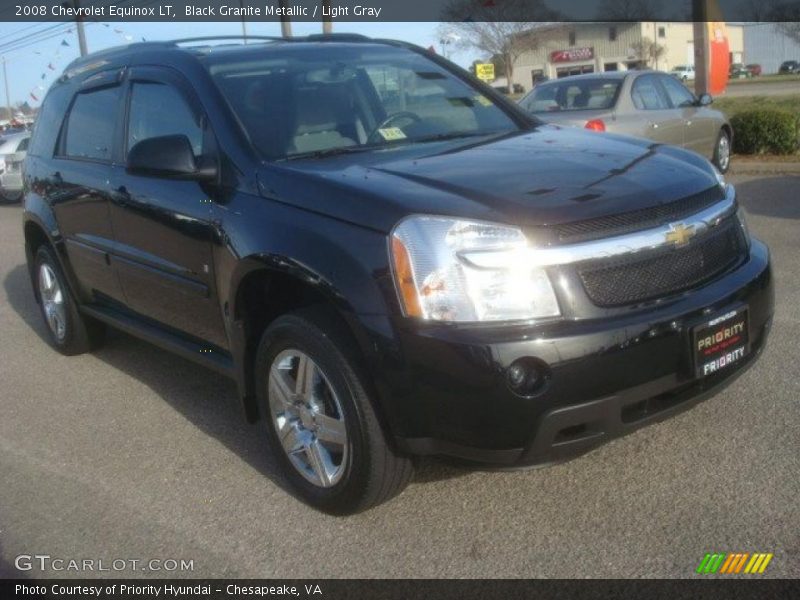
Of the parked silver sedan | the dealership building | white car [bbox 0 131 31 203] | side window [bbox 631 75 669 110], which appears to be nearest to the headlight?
the parked silver sedan

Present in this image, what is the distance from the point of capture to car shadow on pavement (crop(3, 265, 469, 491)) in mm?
4094

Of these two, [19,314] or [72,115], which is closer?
[72,115]

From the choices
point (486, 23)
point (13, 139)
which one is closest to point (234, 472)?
point (13, 139)

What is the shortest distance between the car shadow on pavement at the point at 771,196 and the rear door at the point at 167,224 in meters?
5.71

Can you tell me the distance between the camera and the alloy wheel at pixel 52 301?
6.14m

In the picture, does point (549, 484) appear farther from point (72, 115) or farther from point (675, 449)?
point (72, 115)

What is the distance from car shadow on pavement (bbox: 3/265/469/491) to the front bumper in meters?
0.32

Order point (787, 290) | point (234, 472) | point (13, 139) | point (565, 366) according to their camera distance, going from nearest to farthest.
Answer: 1. point (565, 366)
2. point (234, 472)
3. point (787, 290)
4. point (13, 139)

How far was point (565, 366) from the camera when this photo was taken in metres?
2.94

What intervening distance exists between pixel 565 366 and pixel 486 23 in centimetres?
4567

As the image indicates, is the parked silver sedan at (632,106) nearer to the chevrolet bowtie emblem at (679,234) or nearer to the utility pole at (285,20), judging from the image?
the chevrolet bowtie emblem at (679,234)

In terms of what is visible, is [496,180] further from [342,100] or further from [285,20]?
[285,20]

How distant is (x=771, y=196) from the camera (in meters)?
10.1

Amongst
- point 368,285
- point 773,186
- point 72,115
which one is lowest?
point 773,186
